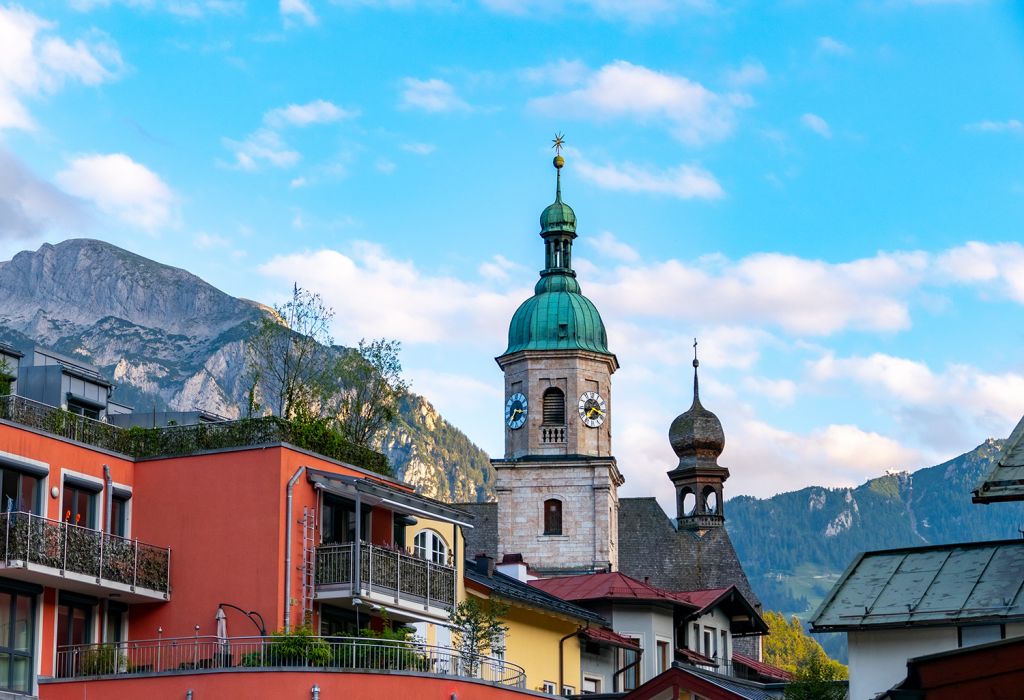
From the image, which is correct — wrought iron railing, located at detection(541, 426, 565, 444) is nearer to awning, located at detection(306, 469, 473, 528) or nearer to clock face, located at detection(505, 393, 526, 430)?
clock face, located at detection(505, 393, 526, 430)

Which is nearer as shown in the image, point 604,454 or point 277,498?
point 277,498

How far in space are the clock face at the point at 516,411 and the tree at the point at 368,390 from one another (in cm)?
3262

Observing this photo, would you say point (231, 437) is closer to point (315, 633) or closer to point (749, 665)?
point (315, 633)

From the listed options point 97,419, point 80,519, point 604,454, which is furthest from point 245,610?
point 604,454

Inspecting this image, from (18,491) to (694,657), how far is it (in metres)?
27.1

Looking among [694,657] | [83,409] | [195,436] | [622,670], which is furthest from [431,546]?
[694,657]

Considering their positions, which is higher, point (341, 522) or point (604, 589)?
point (604, 589)

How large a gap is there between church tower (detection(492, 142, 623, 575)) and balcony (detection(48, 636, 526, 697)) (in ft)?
176

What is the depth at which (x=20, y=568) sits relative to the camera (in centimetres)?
3309

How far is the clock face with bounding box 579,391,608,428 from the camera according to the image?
303 feet

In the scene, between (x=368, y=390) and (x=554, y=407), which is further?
(x=554, y=407)

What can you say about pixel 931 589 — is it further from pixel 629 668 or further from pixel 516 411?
pixel 516 411

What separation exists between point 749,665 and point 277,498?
1385 inches

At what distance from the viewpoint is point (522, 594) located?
46625 millimetres
